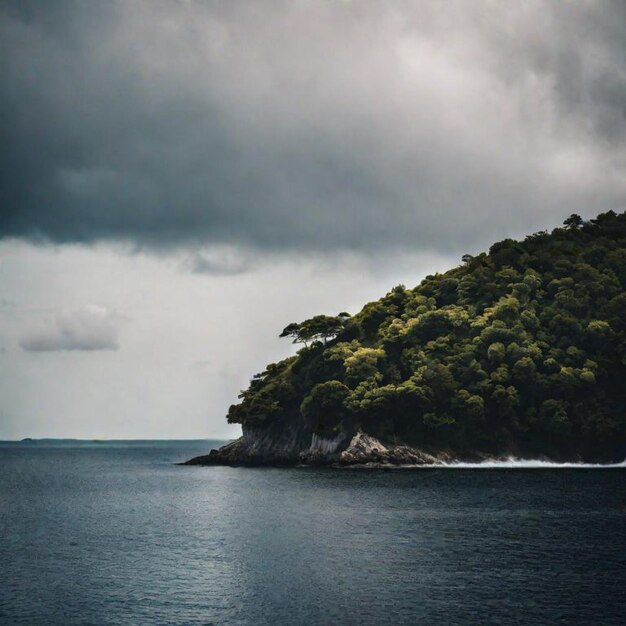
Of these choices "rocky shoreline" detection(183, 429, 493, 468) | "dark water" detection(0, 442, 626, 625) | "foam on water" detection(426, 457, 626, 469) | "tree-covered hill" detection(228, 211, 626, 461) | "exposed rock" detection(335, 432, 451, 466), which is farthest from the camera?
"tree-covered hill" detection(228, 211, 626, 461)

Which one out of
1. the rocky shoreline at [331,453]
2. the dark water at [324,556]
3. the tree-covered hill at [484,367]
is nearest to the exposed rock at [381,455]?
the rocky shoreline at [331,453]

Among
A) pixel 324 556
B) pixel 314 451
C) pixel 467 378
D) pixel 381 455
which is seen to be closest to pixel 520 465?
pixel 467 378

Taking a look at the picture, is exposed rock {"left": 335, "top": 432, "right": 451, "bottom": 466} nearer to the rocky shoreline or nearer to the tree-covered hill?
the rocky shoreline

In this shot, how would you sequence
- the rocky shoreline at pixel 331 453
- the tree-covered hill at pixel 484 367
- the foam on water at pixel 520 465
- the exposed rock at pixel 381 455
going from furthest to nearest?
1. the tree-covered hill at pixel 484 367
2. the rocky shoreline at pixel 331 453
3. the exposed rock at pixel 381 455
4. the foam on water at pixel 520 465

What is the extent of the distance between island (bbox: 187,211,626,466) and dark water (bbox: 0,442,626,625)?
45.1 metres

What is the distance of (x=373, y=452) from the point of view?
464 ft

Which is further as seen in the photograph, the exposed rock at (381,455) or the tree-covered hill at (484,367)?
the tree-covered hill at (484,367)

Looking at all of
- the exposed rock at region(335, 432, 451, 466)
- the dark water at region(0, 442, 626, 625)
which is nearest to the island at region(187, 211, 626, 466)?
the exposed rock at region(335, 432, 451, 466)

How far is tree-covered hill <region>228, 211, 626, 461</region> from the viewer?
143 metres

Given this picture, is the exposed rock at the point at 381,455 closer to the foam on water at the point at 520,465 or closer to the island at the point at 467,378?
the island at the point at 467,378

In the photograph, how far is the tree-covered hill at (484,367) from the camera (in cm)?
14288

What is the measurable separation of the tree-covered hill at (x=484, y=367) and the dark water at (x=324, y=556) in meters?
45.9

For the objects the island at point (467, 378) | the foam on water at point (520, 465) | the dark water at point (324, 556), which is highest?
the island at point (467, 378)

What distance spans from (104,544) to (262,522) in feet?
57.6
